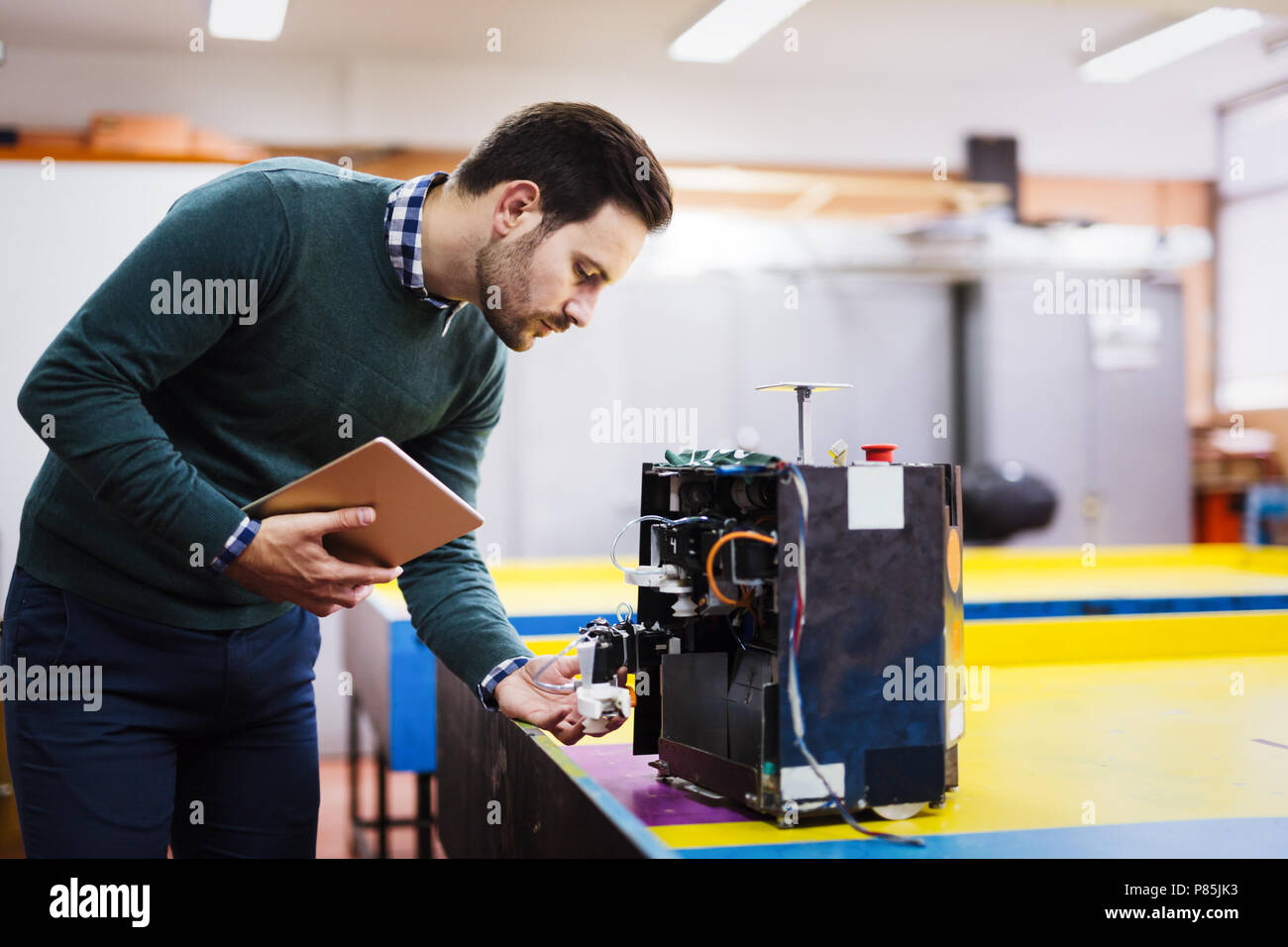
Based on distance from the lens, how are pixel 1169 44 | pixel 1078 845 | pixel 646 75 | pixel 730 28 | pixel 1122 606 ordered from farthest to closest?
pixel 646 75
pixel 1169 44
pixel 730 28
pixel 1122 606
pixel 1078 845

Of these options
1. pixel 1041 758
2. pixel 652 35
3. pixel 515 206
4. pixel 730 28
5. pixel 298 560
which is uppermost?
pixel 652 35

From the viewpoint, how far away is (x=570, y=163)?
131 cm

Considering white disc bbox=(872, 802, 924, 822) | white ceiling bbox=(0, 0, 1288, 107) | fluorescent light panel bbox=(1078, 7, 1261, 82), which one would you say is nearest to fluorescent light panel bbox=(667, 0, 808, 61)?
white ceiling bbox=(0, 0, 1288, 107)

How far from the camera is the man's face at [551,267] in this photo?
4.33 feet

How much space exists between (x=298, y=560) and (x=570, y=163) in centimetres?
55

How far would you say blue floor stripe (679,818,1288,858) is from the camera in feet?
3.22

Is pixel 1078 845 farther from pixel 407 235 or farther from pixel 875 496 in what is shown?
pixel 407 235

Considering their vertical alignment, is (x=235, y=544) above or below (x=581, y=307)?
below


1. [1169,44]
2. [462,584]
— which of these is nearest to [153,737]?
[462,584]

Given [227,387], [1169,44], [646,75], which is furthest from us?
[646,75]

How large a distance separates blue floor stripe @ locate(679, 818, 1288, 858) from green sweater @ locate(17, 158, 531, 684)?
1.73 ft

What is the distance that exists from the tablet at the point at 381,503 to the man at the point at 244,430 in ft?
0.08

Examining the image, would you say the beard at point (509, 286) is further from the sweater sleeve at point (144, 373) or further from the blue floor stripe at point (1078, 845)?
the blue floor stripe at point (1078, 845)

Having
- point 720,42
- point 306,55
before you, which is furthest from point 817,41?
point 306,55
